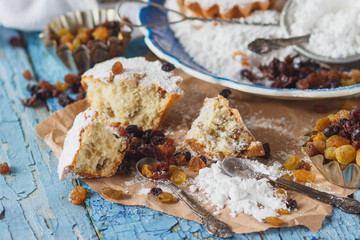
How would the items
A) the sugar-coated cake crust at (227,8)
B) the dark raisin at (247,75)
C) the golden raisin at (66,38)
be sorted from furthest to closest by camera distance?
1. the golden raisin at (66,38)
2. the sugar-coated cake crust at (227,8)
3. the dark raisin at (247,75)

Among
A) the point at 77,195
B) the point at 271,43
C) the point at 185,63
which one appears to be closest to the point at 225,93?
the point at 185,63

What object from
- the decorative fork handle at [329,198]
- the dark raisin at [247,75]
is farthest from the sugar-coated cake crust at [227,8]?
the decorative fork handle at [329,198]

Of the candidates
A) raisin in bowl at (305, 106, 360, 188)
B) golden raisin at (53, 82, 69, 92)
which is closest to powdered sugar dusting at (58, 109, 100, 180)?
golden raisin at (53, 82, 69, 92)

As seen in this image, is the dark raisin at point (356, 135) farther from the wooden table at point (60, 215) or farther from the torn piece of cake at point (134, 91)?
the torn piece of cake at point (134, 91)

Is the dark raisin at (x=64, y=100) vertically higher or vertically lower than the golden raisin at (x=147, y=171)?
lower

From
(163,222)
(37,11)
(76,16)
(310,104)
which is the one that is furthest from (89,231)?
Result: (37,11)

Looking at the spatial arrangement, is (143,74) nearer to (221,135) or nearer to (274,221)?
(221,135)

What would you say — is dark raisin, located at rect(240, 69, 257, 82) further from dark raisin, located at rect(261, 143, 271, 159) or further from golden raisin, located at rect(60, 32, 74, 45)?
golden raisin, located at rect(60, 32, 74, 45)
